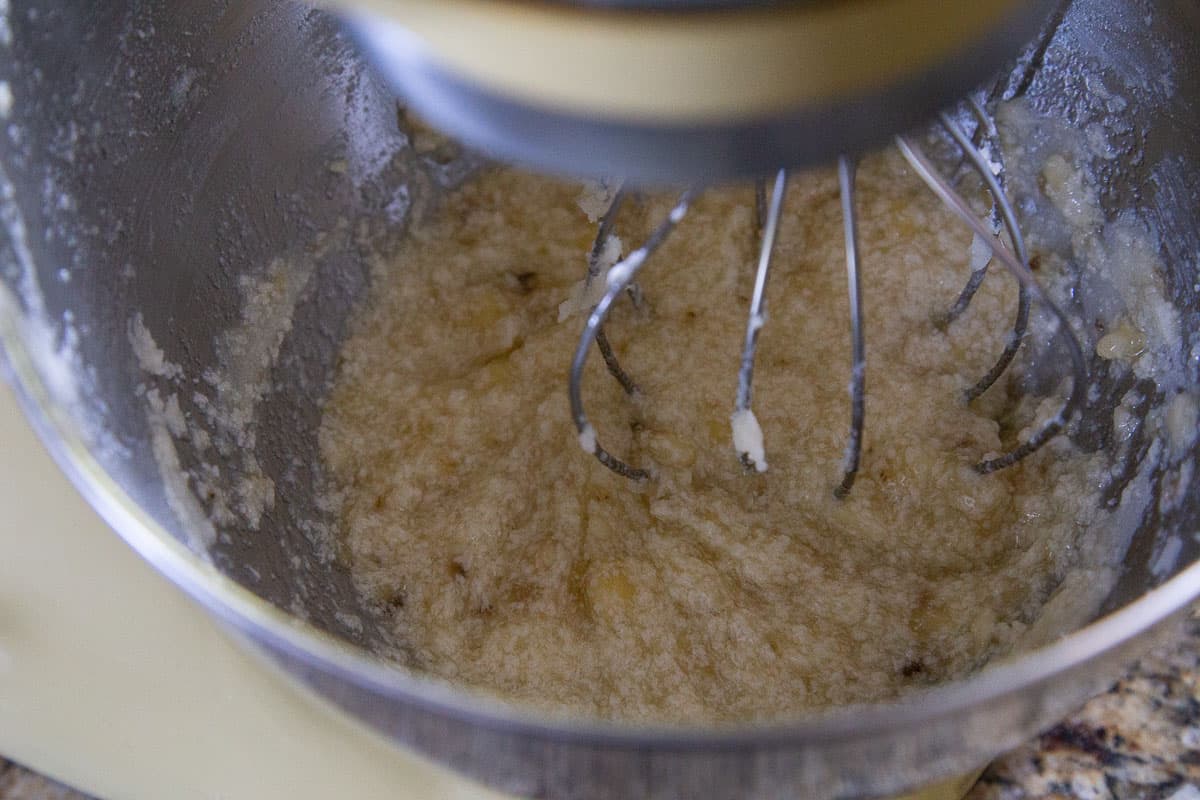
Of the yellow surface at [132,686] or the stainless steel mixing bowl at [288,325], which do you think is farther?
the yellow surface at [132,686]

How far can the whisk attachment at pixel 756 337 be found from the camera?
2.34 ft

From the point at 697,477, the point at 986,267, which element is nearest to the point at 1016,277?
the point at 986,267

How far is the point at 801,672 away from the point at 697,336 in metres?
0.37

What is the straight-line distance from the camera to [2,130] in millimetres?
779

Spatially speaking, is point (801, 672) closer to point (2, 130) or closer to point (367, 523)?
point (367, 523)

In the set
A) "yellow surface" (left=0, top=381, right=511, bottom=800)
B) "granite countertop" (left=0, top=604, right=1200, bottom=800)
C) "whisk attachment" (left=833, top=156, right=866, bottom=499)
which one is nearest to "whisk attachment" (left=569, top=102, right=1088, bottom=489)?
"whisk attachment" (left=833, top=156, right=866, bottom=499)

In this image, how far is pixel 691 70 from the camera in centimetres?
45

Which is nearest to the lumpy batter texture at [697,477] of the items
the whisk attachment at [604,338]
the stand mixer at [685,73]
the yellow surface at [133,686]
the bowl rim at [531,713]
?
the whisk attachment at [604,338]

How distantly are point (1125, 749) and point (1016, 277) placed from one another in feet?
1.37

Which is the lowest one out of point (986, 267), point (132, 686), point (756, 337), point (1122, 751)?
point (132, 686)

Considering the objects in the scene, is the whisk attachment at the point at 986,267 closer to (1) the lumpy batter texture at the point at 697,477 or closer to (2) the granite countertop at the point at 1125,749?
(1) the lumpy batter texture at the point at 697,477

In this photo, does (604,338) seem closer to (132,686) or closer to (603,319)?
(603,319)

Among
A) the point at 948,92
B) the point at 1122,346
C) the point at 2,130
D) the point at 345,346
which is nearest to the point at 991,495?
the point at 1122,346

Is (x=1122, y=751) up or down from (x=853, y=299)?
down
